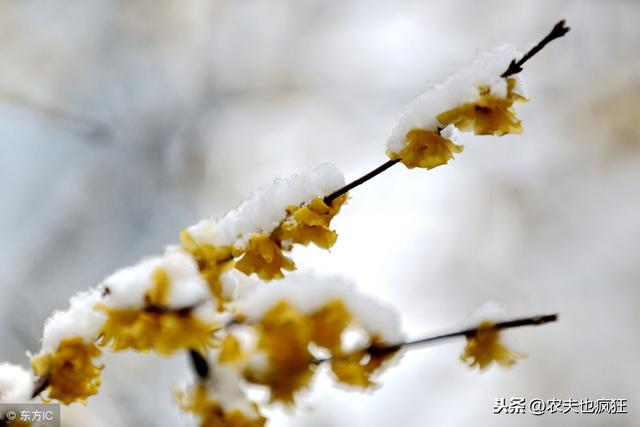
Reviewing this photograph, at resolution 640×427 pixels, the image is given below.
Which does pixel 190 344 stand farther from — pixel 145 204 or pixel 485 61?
pixel 145 204

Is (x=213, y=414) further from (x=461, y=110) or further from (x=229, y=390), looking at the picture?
(x=461, y=110)

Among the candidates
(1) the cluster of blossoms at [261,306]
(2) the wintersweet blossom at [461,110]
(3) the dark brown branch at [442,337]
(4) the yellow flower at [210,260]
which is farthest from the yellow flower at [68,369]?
(2) the wintersweet blossom at [461,110]

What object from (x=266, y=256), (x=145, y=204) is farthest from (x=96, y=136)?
(x=266, y=256)

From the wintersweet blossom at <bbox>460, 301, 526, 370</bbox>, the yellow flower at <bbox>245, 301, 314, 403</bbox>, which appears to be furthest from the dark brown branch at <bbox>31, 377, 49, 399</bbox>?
the wintersweet blossom at <bbox>460, 301, 526, 370</bbox>

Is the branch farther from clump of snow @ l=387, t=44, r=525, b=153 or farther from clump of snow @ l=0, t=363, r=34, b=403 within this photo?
clump of snow @ l=0, t=363, r=34, b=403

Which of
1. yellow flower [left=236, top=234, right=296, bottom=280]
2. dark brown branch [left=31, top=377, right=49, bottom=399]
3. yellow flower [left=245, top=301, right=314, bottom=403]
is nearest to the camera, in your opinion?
yellow flower [left=245, top=301, right=314, bottom=403]
